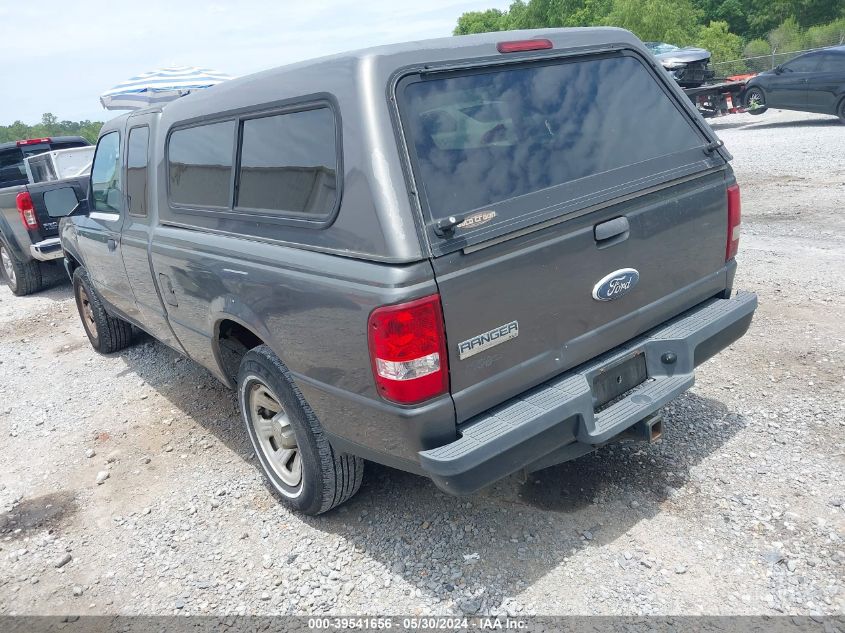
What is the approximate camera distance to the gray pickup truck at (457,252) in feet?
8.24

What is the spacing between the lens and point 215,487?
3.89m

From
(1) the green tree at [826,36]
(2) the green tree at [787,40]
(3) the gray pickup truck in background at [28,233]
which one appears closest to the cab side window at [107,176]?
(3) the gray pickup truck in background at [28,233]

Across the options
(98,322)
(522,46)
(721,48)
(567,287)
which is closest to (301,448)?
(567,287)

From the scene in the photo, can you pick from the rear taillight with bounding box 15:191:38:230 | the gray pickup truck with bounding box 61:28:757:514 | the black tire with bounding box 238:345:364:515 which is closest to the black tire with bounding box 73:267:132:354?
the rear taillight with bounding box 15:191:38:230

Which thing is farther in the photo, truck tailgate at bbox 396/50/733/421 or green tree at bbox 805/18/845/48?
green tree at bbox 805/18/845/48

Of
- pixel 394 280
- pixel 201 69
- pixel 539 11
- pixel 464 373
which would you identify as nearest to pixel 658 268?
pixel 464 373

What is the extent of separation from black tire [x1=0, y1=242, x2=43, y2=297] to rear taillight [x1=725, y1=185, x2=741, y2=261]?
27.6 ft

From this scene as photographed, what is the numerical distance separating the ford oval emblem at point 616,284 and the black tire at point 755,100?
49.3ft

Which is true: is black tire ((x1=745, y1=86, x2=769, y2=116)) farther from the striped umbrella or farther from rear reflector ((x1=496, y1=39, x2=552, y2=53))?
rear reflector ((x1=496, y1=39, x2=552, y2=53))

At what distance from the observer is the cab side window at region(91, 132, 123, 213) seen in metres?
4.81

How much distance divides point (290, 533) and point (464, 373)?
1451mm

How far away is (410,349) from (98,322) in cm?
460

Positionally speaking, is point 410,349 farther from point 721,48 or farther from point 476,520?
point 721,48

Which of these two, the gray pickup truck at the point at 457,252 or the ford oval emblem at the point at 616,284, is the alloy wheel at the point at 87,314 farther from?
the ford oval emblem at the point at 616,284
